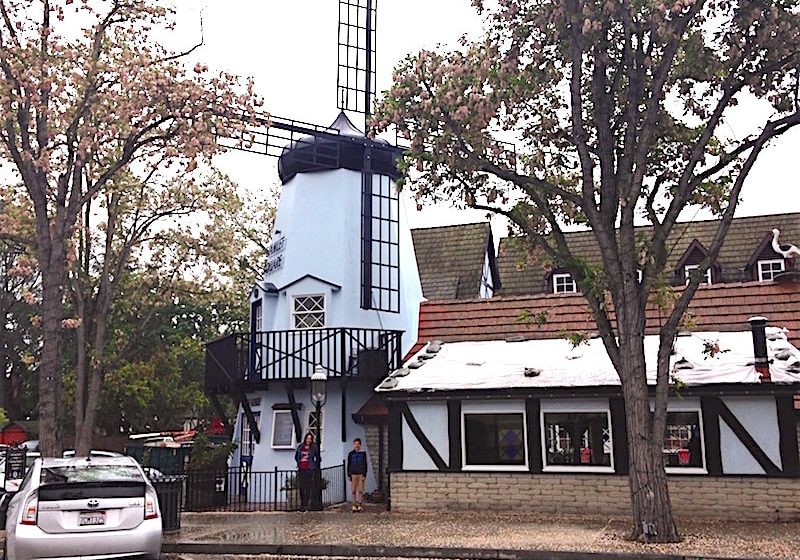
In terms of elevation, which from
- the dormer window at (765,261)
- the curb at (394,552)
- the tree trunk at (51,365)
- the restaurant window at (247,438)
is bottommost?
the curb at (394,552)

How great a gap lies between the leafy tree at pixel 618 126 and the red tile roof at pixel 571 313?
377 cm

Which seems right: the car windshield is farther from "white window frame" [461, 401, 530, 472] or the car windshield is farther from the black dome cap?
the black dome cap

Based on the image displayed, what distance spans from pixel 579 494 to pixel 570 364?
259cm

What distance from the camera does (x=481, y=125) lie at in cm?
1288

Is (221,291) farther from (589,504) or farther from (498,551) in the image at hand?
(498,551)

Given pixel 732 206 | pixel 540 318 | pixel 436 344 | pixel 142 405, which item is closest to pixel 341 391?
pixel 436 344

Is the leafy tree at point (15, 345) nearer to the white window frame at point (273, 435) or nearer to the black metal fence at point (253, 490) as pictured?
the white window frame at point (273, 435)

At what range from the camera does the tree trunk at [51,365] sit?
14.3 metres

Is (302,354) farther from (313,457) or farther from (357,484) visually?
(357,484)

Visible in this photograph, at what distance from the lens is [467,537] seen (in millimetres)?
12602

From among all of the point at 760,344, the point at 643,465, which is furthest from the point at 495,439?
the point at 760,344

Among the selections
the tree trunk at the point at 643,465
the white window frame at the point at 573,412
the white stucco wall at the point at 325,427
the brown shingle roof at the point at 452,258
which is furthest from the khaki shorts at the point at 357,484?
the brown shingle roof at the point at 452,258

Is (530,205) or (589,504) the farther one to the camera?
(589,504)

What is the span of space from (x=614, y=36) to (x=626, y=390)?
5.11 metres
